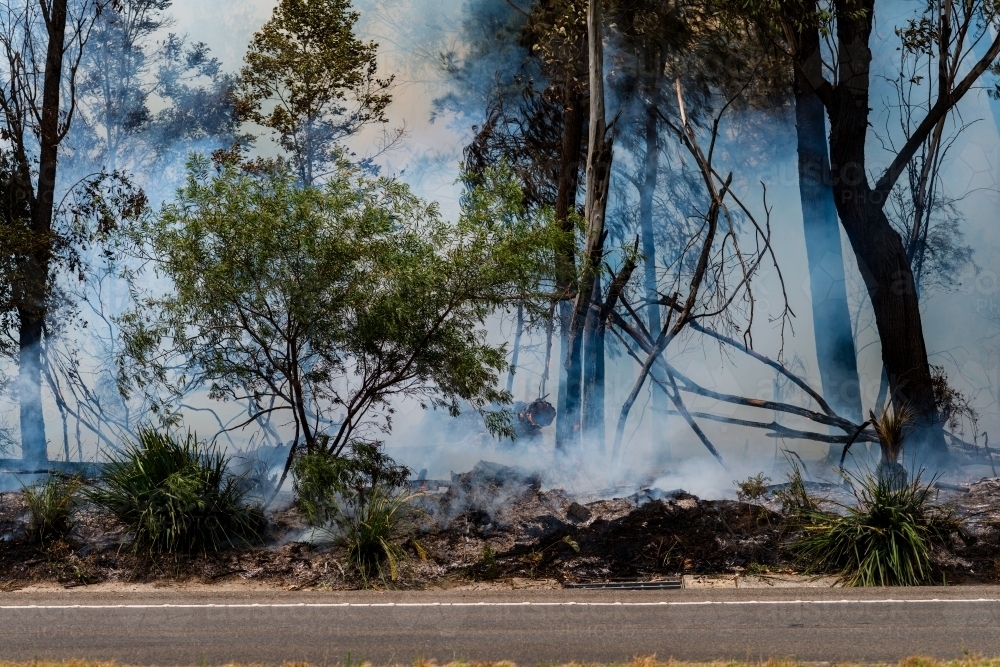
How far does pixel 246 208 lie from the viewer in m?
10.5

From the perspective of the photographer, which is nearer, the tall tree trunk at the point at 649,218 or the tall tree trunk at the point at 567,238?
the tall tree trunk at the point at 567,238

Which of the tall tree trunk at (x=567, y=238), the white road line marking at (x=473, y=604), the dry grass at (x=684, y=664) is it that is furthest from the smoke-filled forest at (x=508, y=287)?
the dry grass at (x=684, y=664)

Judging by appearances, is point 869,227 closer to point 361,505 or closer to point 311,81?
point 361,505

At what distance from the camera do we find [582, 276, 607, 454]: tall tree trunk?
11.6 meters

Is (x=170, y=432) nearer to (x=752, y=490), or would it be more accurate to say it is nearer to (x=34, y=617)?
(x=34, y=617)

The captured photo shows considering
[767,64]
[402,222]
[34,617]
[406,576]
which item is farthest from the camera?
[767,64]

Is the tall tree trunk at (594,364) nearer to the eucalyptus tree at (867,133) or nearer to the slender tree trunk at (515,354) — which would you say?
the slender tree trunk at (515,354)

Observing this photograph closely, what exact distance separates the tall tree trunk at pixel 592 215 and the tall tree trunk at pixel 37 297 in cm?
570

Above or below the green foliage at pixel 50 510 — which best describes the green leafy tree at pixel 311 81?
above

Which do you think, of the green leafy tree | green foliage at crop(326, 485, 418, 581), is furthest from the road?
the green leafy tree

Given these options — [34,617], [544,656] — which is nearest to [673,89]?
[544,656]

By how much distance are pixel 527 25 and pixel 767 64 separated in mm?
Result: 2504

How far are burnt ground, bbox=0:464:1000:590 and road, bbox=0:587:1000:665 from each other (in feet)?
4.84

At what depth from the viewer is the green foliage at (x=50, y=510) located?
10836 mm
